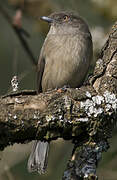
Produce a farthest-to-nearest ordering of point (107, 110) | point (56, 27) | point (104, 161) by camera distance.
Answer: point (56, 27) < point (104, 161) < point (107, 110)

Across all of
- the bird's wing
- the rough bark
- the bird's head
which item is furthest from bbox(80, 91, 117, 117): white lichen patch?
the bird's head

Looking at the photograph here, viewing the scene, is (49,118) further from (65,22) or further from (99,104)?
(65,22)

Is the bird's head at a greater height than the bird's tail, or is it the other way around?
the bird's head

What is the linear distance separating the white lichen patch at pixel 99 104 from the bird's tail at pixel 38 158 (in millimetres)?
1130

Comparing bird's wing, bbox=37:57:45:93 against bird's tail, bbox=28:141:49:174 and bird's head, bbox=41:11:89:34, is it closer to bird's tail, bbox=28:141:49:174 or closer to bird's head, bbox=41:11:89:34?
bird's head, bbox=41:11:89:34

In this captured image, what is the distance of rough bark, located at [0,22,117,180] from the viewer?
3311 millimetres

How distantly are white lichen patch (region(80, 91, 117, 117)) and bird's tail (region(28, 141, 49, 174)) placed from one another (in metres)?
1.13

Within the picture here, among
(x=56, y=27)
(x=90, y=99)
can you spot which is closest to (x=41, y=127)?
(x=90, y=99)

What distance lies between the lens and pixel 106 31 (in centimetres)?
580

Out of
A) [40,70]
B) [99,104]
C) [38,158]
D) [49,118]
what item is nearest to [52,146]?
[40,70]

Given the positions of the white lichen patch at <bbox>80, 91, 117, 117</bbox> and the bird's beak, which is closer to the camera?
the white lichen patch at <bbox>80, 91, 117, 117</bbox>

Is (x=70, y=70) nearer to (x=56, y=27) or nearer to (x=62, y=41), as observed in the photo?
(x=62, y=41)

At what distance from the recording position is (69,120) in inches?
134

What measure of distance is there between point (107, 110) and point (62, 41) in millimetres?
1822
